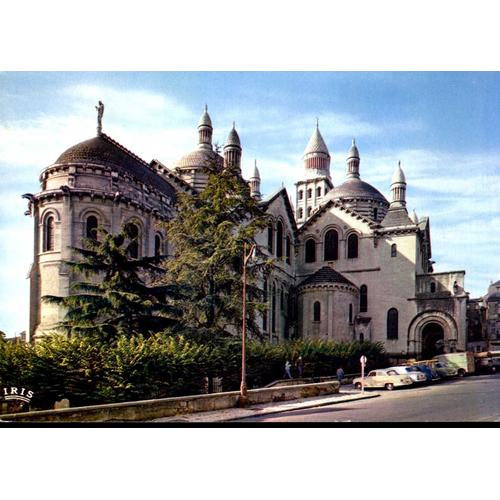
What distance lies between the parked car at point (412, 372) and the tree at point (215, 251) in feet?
8.85

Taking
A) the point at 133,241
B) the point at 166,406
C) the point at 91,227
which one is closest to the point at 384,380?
the point at 166,406

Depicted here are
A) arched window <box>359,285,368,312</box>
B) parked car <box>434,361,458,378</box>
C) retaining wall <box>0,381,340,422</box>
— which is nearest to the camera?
retaining wall <box>0,381,340,422</box>

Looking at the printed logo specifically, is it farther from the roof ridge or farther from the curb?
the roof ridge

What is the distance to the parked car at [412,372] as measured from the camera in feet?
37.0

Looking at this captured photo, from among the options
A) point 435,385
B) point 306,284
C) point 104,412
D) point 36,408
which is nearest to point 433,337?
point 435,385

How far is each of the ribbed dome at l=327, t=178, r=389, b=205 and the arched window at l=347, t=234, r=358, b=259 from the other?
91cm

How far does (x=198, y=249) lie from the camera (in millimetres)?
11891

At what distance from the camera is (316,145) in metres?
11.0

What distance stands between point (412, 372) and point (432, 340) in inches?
53.5

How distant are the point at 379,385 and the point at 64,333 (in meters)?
5.61

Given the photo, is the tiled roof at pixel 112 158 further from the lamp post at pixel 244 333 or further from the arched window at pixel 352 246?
the arched window at pixel 352 246

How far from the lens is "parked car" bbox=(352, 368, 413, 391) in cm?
1108

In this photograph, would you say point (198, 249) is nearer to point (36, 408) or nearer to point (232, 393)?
point (232, 393)

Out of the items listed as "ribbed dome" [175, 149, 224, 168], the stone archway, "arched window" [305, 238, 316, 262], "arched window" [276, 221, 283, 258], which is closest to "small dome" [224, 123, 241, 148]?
"ribbed dome" [175, 149, 224, 168]
